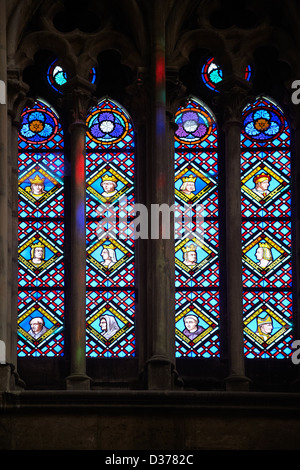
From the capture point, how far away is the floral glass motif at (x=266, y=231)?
1986 centimetres

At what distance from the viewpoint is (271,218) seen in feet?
66.6

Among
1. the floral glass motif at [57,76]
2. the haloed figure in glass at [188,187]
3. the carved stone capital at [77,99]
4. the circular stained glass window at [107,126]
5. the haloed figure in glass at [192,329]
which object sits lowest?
the haloed figure in glass at [192,329]

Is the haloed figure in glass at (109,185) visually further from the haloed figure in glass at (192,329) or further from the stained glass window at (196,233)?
the haloed figure in glass at (192,329)

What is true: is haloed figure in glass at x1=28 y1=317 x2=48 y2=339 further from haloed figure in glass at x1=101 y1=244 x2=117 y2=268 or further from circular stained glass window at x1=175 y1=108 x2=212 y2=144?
circular stained glass window at x1=175 y1=108 x2=212 y2=144


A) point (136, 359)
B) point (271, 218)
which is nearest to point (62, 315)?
point (136, 359)

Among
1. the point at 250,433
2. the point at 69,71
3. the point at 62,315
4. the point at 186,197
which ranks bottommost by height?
the point at 250,433

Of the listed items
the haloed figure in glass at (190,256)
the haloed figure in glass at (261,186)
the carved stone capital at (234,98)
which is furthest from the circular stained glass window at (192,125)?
the haloed figure in glass at (190,256)

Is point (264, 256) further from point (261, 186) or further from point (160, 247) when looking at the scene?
point (160, 247)

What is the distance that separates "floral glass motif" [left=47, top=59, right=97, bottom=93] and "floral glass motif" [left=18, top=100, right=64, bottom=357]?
23cm

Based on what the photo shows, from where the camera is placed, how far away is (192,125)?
2070cm

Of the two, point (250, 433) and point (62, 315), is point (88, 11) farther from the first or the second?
point (250, 433)

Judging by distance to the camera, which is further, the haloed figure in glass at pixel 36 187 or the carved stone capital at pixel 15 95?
the haloed figure in glass at pixel 36 187

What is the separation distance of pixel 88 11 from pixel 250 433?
16.8ft

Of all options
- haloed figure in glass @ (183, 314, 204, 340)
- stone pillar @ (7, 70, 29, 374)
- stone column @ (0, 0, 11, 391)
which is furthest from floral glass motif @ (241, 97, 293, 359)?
stone column @ (0, 0, 11, 391)
